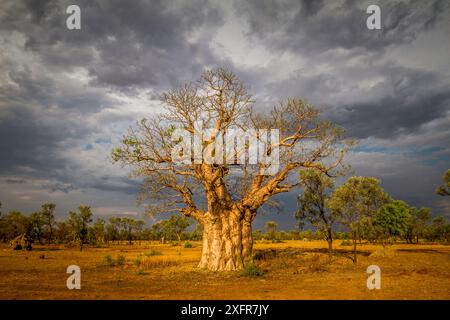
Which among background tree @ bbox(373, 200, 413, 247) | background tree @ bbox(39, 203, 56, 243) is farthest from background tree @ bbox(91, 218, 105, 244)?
background tree @ bbox(373, 200, 413, 247)

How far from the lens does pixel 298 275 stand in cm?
1702

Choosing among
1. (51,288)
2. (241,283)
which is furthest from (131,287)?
(241,283)

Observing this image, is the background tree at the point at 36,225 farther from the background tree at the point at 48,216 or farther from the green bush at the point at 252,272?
the green bush at the point at 252,272

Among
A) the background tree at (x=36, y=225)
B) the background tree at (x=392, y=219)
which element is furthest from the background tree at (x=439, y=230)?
the background tree at (x=36, y=225)

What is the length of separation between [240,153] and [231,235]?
178 inches

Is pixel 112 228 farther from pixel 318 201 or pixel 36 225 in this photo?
pixel 318 201

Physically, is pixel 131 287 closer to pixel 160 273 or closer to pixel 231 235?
pixel 160 273

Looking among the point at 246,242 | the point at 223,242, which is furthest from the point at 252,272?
the point at 246,242

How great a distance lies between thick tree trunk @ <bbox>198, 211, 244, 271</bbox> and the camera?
18.6 m

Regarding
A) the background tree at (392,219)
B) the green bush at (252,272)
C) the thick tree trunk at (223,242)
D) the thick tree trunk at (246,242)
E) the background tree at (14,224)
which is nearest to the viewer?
the green bush at (252,272)

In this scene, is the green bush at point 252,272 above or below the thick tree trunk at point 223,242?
below

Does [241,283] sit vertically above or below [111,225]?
above

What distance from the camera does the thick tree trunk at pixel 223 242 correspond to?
1856 centimetres

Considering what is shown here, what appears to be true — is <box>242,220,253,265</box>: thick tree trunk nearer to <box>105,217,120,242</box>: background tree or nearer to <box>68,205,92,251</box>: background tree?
<box>68,205,92,251</box>: background tree
